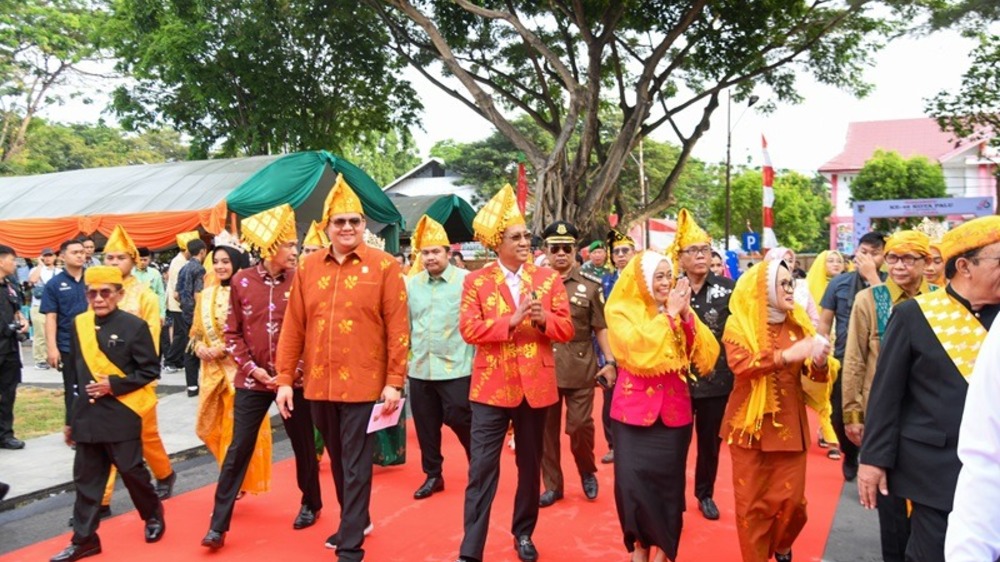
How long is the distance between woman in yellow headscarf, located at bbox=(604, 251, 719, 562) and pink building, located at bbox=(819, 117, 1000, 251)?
4523cm

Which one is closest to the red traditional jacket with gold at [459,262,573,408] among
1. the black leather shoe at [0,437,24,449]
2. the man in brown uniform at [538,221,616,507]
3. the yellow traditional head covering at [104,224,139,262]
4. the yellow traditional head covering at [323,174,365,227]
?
the yellow traditional head covering at [323,174,365,227]

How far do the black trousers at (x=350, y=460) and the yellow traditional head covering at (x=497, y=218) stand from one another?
45.8 inches

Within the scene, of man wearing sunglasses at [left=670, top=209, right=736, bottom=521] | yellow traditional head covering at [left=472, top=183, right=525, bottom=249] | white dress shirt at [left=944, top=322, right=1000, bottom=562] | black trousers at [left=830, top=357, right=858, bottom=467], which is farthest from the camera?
black trousers at [left=830, top=357, right=858, bottom=467]

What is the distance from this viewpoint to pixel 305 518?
5.16 metres

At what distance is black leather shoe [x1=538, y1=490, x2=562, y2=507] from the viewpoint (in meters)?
5.52

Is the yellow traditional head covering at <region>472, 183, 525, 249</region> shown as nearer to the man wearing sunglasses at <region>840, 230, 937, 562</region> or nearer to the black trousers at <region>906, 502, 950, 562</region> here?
the man wearing sunglasses at <region>840, 230, 937, 562</region>

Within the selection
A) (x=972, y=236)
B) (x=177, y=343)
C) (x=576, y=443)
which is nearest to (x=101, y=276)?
(x=576, y=443)

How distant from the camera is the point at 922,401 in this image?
288 cm

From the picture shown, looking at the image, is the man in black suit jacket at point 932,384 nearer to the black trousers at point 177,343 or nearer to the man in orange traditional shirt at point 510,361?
the man in orange traditional shirt at point 510,361

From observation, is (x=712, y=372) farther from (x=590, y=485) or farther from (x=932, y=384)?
(x=932, y=384)

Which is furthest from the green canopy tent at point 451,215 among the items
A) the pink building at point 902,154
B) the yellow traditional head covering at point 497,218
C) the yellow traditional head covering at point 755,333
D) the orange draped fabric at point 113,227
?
the pink building at point 902,154

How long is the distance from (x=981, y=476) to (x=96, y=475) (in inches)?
175

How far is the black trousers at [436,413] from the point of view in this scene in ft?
19.6

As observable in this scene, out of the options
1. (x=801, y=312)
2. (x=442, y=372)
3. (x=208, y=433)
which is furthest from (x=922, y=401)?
(x=208, y=433)
